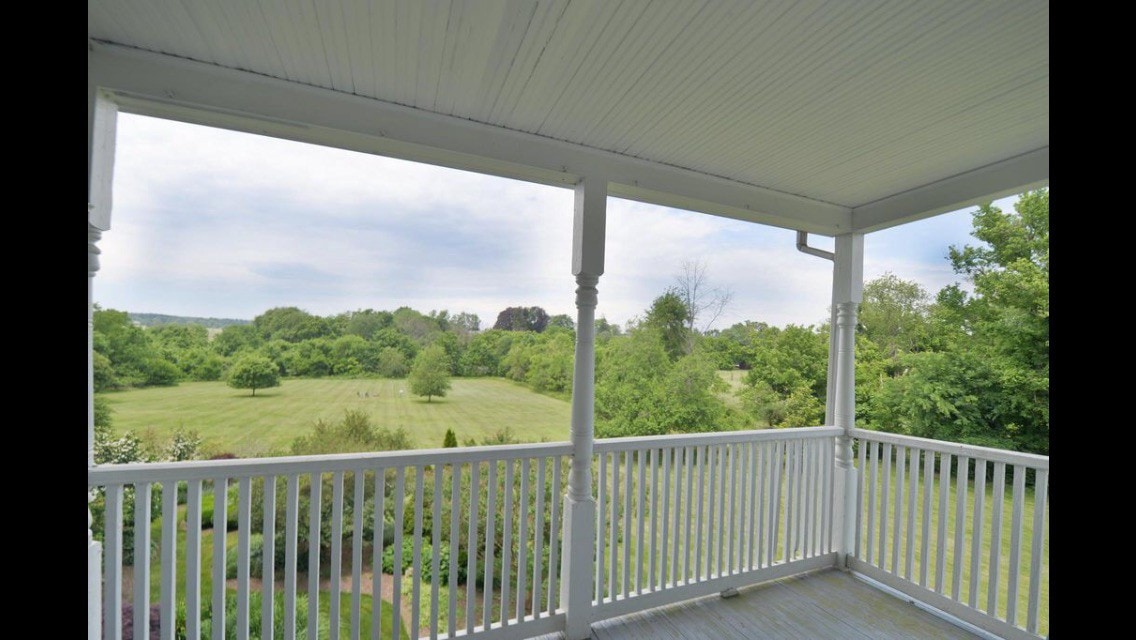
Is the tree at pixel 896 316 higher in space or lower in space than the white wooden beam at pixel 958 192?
lower

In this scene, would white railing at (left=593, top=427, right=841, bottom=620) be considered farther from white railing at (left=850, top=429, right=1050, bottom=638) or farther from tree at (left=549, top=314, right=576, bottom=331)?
tree at (left=549, top=314, right=576, bottom=331)

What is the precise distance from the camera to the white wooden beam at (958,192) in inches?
99.3

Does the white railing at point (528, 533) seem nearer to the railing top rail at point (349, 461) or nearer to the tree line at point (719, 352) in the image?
the railing top rail at point (349, 461)

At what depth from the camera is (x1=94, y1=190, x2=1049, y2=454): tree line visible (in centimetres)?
357

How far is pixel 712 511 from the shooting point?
300 centimetres

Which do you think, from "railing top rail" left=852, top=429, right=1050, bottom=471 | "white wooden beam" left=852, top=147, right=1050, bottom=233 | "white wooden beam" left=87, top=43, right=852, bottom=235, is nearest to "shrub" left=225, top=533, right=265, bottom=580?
"white wooden beam" left=87, top=43, right=852, bottom=235

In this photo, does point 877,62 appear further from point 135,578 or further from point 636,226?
point 135,578

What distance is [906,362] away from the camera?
603 cm

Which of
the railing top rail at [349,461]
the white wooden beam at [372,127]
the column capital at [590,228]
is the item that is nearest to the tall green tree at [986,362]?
the railing top rail at [349,461]

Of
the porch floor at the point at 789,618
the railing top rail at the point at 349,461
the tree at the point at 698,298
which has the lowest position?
the porch floor at the point at 789,618

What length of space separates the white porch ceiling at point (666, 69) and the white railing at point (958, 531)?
161 cm

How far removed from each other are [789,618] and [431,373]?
3.12m

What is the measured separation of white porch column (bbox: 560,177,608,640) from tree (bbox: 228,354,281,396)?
254 cm
